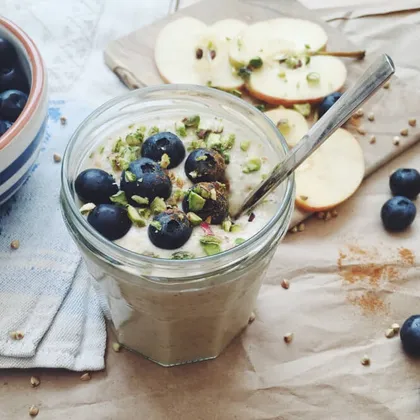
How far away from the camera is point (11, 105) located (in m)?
1.25

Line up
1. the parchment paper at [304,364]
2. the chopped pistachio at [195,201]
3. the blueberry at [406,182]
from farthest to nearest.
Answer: the blueberry at [406,182] → the parchment paper at [304,364] → the chopped pistachio at [195,201]

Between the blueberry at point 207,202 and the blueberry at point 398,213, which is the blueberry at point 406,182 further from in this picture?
the blueberry at point 207,202

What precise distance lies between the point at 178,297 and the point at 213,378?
→ 29 centimetres

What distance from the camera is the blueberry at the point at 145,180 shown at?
0.95 m

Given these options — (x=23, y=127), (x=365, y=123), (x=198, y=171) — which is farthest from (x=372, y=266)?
(x=23, y=127)

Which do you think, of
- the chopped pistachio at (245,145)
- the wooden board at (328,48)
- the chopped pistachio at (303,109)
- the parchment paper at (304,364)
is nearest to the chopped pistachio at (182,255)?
the chopped pistachio at (245,145)

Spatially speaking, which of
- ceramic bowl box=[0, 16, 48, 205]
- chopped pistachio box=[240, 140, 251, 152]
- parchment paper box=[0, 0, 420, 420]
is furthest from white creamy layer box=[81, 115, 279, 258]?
parchment paper box=[0, 0, 420, 420]

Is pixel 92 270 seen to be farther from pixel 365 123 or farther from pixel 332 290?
pixel 365 123

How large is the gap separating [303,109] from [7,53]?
677 millimetres

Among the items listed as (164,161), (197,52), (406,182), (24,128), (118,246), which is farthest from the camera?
(197,52)

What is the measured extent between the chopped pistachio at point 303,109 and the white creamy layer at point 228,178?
0.47 m

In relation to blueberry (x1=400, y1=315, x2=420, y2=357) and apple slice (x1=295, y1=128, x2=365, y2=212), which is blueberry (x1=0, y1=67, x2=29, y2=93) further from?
blueberry (x1=400, y1=315, x2=420, y2=357)

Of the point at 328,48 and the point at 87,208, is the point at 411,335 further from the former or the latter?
the point at 328,48

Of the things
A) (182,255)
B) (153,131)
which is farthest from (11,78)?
(182,255)
